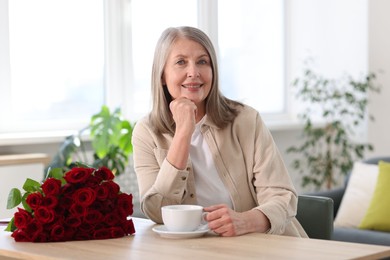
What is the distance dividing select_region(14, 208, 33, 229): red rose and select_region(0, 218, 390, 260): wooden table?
0.17 ft

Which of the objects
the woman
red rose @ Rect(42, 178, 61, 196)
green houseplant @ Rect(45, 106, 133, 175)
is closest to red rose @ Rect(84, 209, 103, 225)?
red rose @ Rect(42, 178, 61, 196)

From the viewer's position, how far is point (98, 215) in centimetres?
229

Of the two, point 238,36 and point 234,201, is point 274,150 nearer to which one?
point 234,201

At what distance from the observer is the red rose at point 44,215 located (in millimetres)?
2246

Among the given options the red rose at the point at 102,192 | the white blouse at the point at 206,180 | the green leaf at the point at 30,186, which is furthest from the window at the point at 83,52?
the red rose at the point at 102,192

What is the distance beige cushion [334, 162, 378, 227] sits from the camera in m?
4.50

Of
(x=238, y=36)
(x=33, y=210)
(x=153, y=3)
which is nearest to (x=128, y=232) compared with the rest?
(x=33, y=210)

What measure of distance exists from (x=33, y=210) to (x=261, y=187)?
0.76 metres

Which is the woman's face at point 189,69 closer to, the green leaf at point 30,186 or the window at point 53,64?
the green leaf at point 30,186

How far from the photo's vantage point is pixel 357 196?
4.56 metres

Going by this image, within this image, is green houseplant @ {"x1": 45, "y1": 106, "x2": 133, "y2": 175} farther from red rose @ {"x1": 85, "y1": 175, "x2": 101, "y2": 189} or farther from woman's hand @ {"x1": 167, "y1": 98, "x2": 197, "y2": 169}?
red rose @ {"x1": 85, "y1": 175, "x2": 101, "y2": 189}

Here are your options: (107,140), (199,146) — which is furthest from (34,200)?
(107,140)

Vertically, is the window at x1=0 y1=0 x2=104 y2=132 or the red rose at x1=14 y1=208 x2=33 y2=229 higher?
the window at x1=0 y1=0 x2=104 y2=132

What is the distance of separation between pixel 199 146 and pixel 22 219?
0.70 meters
